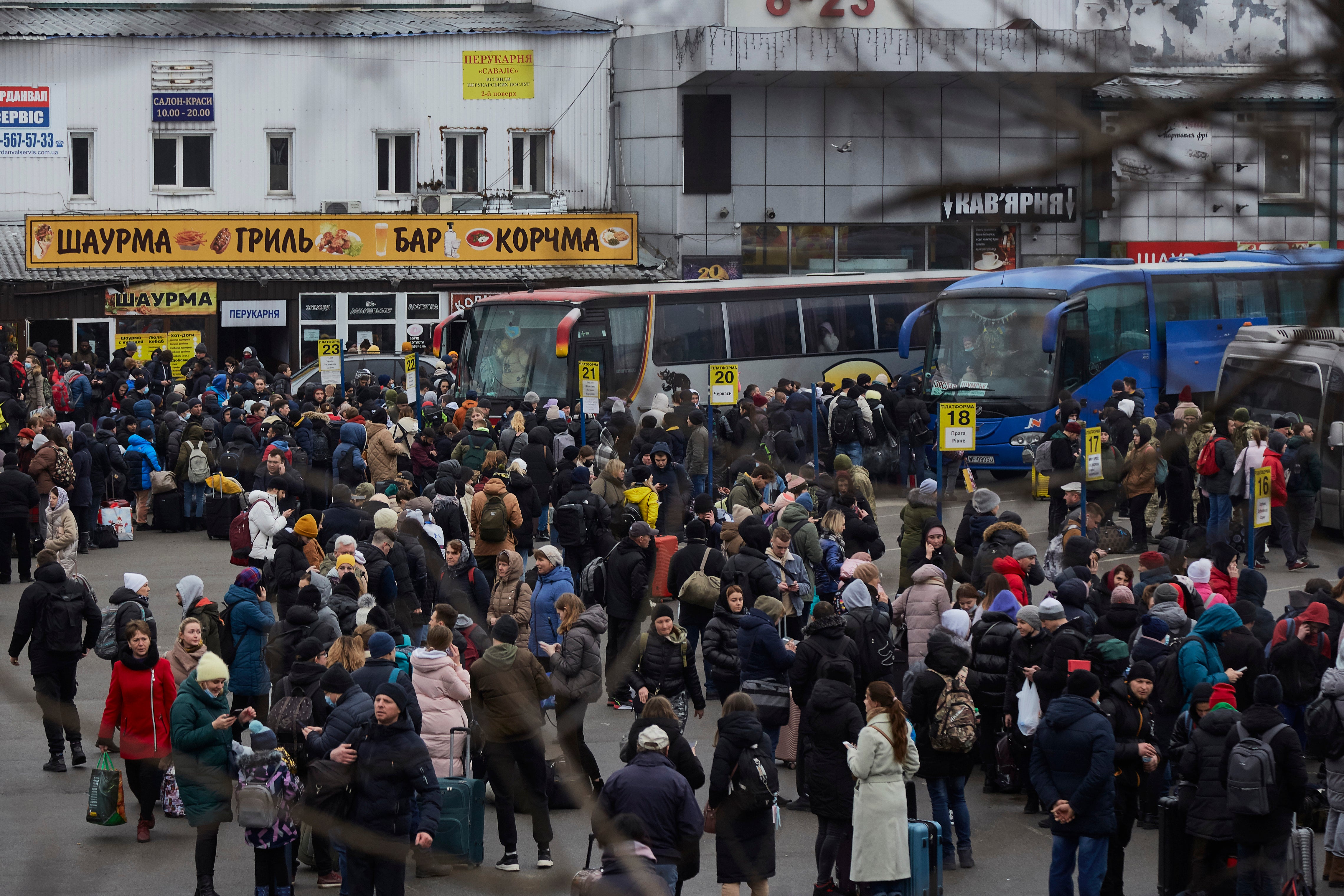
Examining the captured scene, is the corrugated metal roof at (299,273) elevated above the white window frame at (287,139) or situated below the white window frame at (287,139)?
above

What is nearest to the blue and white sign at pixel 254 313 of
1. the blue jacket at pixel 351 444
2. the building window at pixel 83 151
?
the building window at pixel 83 151

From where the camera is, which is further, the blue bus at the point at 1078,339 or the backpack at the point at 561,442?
the blue bus at the point at 1078,339

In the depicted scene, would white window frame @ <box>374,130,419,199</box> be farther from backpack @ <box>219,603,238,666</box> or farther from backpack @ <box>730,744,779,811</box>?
backpack @ <box>219,603,238,666</box>

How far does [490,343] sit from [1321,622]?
17.6 meters

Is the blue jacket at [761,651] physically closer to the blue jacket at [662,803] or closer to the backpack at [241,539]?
the blue jacket at [662,803]

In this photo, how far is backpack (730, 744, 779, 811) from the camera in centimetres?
A: 746

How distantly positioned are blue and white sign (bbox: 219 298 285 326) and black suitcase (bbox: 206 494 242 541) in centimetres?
1364

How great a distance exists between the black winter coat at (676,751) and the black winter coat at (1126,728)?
7.09ft

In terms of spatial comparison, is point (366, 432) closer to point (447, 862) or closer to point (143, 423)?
point (143, 423)

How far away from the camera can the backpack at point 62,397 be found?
22.6 m

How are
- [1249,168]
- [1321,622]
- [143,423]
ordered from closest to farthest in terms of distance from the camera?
1. [1249,168]
2. [1321,622]
3. [143,423]

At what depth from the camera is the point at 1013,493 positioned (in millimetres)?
1913

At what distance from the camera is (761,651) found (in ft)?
30.4

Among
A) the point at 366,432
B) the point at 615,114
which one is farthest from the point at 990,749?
the point at 366,432
